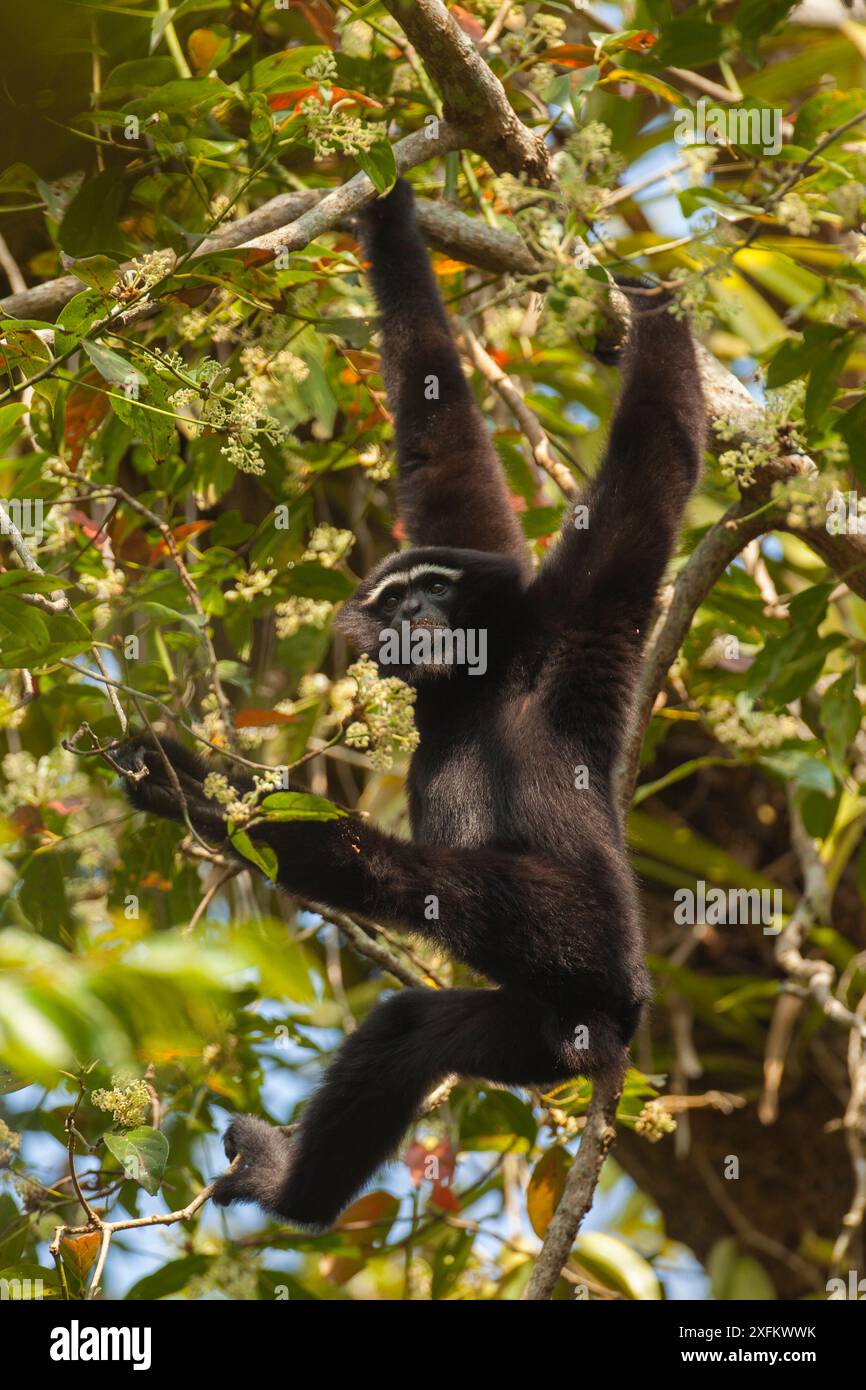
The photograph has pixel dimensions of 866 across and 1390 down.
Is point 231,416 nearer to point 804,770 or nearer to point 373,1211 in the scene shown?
point 804,770

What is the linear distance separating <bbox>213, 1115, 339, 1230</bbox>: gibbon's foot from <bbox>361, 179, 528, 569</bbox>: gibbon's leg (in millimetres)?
2151

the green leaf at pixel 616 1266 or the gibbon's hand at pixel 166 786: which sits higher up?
the gibbon's hand at pixel 166 786

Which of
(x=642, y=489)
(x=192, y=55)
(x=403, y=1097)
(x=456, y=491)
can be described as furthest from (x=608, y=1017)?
(x=192, y=55)

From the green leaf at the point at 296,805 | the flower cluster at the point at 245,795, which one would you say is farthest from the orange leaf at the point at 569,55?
the green leaf at the point at 296,805

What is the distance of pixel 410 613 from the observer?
4.37 metres

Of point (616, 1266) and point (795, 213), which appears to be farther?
point (616, 1266)

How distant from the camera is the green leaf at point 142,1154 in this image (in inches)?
105

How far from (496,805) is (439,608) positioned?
697mm

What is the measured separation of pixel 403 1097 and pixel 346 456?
2.31 meters

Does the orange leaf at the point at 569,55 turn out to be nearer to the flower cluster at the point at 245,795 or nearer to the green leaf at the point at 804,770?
the green leaf at the point at 804,770

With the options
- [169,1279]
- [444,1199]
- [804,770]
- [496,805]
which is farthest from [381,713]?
[444,1199]

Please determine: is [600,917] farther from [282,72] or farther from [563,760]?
[282,72]

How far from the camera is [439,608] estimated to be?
170 inches

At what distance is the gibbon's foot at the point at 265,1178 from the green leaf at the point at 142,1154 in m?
1.38
